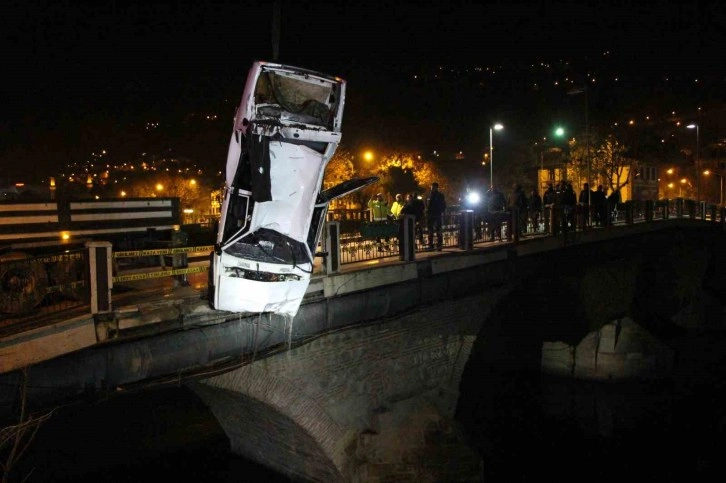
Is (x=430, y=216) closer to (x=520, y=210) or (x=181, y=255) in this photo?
(x=520, y=210)

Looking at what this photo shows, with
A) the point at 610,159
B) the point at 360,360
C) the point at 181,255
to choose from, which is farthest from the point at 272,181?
the point at 610,159

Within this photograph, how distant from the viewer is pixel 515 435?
1513 centimetres

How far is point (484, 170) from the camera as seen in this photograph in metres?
41.3

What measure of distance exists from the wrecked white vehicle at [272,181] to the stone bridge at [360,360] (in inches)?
35.9

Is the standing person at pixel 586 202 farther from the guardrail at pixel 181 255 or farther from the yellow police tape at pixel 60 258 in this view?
the yellow police tape at pixel 60 258

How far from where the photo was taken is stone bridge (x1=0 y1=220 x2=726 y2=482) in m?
7.52

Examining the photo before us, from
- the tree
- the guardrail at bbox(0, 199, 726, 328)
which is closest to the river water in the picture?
the guardrail at bbox(0, 199, 726, 328)

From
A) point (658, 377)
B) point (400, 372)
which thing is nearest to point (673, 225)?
point (658, 377)

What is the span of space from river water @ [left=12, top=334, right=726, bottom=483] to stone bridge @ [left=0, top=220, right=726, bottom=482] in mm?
1933

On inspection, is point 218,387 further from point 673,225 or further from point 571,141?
point 571,141

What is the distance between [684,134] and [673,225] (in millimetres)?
39834

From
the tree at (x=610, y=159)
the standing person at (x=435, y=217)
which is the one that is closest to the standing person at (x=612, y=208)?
the standing person at (x=435, y=217)

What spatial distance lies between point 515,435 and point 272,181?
1096 centimetres

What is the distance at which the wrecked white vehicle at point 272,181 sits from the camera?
23.6ft
